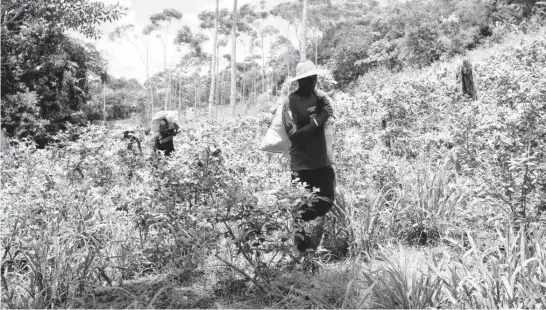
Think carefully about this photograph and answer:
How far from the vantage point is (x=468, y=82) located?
7.98 meters

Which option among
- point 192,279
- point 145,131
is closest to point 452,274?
point 192,279

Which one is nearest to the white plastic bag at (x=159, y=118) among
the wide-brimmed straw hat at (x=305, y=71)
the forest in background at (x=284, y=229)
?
the forest in background at (x=284, y=229)

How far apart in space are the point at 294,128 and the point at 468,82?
580 centimetres

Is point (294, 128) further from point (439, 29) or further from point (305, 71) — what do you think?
point (439, 29)

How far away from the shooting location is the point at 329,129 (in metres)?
3.40

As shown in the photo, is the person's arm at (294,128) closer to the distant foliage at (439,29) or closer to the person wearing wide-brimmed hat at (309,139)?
the person wearing wide-brimmed hat at (309,139)

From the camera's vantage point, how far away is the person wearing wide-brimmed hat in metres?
3.31

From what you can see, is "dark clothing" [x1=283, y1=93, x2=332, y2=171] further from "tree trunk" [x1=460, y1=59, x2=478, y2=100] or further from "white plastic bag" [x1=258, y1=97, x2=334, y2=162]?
"tree trunk" [x1=460, y1=59, x2=478, y2=100]

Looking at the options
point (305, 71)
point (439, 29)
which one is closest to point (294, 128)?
point (305, 71)

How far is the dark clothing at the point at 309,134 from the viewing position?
10.9 ft

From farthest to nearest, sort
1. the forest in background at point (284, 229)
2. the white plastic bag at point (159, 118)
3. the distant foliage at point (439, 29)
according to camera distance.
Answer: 1. the distant foliage at point (439, 29)
2. the white plastic bag at point (159, 118)
3. the forest in background at point (284, 229)

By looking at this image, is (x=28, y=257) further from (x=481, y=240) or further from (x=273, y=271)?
(x=481, y=240)

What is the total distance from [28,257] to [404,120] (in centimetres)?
526

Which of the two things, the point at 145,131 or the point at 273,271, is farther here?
the point at 145,131
